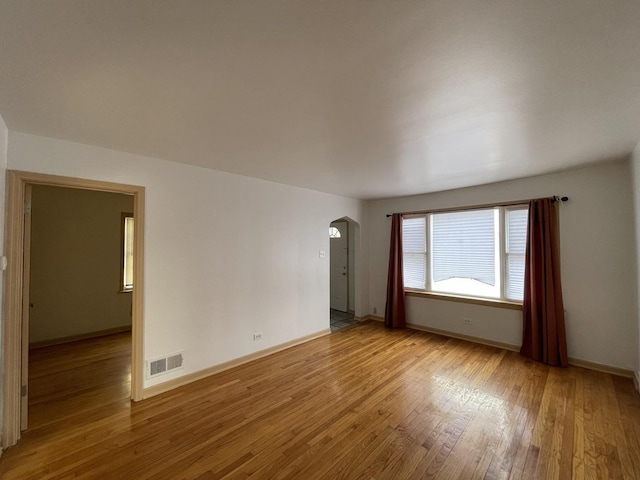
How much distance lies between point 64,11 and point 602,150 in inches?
165

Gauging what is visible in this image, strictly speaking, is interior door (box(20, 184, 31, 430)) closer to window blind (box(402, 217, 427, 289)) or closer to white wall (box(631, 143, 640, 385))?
window blind (box(402, 217, 427, 289))

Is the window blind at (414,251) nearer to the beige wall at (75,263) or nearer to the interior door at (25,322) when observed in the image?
the interior door at (25,322)

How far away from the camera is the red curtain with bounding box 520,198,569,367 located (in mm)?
3396

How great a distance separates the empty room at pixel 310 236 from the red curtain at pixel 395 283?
0.08 m

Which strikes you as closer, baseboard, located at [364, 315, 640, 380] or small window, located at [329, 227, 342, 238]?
baseboard, located at [364, 315, 640, 380]

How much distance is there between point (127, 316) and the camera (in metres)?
4.93

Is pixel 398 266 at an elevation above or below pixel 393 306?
above

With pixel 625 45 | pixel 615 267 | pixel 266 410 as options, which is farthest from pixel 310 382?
pixel 615 267

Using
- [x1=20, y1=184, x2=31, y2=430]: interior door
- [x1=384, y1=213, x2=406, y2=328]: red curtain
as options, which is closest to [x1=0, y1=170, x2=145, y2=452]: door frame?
[x1=20, y1=184, x2=31, y2=430]: interior door

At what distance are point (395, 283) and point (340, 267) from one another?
5.92ft

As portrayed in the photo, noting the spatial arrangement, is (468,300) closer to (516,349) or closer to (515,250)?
(516,349)

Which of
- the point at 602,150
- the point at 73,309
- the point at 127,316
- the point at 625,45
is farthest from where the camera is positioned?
the point at 127,316

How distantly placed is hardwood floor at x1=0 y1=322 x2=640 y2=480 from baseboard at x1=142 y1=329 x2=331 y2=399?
0.10 m

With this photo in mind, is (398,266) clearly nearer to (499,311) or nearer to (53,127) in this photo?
(499,311)
